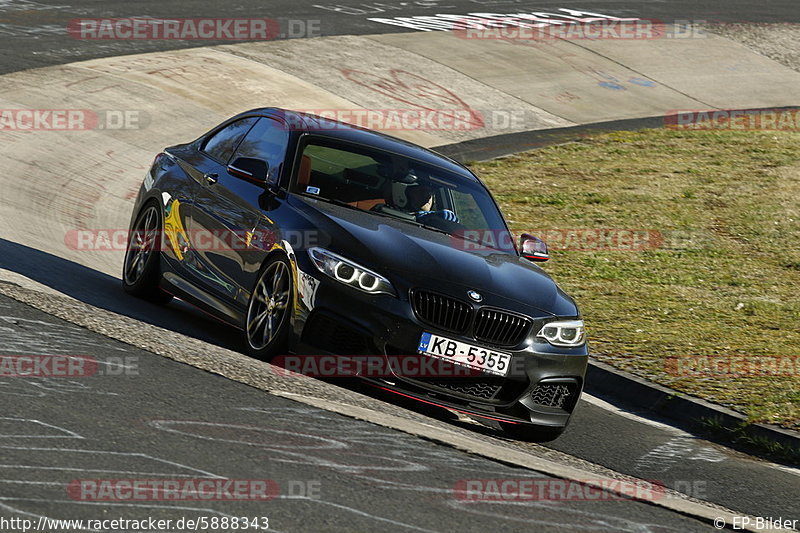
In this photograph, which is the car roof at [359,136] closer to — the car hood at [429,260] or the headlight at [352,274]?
the car hood at [429,260]

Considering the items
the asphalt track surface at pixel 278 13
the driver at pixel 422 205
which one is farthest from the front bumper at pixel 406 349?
the asphalt track surface at pixel 278 13

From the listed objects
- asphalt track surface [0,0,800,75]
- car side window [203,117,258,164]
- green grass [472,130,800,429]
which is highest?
car side window [203,117,258,164]

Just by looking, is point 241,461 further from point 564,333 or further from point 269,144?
point 269,144

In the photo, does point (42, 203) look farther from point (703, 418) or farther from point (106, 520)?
point (106, 520)

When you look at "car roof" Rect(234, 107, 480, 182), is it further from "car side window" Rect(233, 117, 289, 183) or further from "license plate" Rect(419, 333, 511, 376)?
"license plate" Rect(419, 333, 511, 376)

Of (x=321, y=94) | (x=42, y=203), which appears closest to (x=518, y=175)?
(x=321, y=94)

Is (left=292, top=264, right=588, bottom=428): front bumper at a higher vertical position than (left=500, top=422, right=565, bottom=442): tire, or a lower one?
higher

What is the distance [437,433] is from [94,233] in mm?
7337

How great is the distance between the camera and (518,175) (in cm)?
1822

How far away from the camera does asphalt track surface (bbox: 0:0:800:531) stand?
206 inches

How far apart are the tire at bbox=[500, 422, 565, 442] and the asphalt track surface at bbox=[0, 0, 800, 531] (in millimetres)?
132

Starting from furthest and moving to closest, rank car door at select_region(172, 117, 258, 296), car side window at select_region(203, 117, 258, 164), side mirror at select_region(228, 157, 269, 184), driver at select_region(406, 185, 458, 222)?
car side window at select_region(203, 117, 258, 164), car door at select_region(172, 117, 258, 296), driver at select_region(406, 185, 458, 222), side mirror at select_region(228, 157, 269, 184)

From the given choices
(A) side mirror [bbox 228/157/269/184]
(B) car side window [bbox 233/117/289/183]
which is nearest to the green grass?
(B) car side window [bbox 233/117/289/183]

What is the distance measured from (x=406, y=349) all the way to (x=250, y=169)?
Result: 204 centimetres
